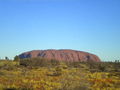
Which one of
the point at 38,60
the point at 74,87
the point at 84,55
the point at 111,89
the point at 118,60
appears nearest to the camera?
the point at 74,87

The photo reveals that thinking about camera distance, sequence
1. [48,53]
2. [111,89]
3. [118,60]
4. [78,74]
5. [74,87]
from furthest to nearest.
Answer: [48,53] → [118,60] → [111,89] → [78,74] → [74,87]

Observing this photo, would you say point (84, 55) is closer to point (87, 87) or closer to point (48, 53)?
point (48, 53)

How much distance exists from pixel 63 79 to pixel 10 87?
3.97 m

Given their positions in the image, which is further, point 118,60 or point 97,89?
point 118,60

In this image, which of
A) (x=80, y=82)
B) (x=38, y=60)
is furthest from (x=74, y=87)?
(x=38, y=60)

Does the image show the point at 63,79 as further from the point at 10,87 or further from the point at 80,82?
the point at 10,87

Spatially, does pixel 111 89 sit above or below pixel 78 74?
below

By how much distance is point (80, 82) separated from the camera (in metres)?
16.9

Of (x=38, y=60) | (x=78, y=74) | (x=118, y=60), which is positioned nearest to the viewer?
(x=78, y=74)

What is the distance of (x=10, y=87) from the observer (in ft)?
61.2

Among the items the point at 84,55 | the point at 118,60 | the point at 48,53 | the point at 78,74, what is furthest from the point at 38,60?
the point at 84,55

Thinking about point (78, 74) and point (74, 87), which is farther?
point (78, 74)

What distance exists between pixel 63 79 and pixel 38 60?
3703 centimetres

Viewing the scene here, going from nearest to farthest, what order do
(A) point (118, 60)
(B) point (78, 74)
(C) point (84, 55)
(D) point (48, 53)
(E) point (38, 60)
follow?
1. (B) point (78, 74)
2. (E) point (38, 60)
3. (A) point (118, 60)
4. (D) point (48, 53)
5. (C) point (84, 55)
